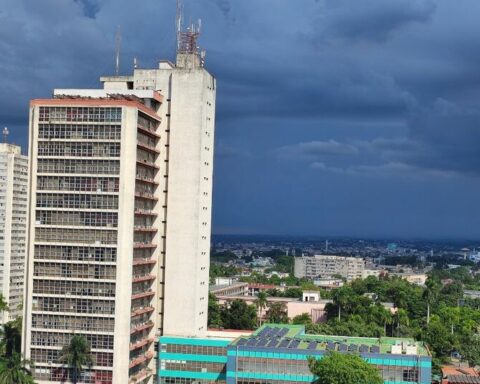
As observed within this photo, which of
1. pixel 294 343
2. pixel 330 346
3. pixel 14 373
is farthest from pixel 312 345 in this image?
pixel 14 373

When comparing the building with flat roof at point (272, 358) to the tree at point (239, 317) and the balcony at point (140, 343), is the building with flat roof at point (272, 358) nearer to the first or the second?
the balcony at point (140, 343)

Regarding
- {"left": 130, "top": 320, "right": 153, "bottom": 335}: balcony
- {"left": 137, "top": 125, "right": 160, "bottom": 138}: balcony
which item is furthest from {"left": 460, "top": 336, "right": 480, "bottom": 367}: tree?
{"left": 137, "top": 125, "right": 160, "bottom": 138}: balcony

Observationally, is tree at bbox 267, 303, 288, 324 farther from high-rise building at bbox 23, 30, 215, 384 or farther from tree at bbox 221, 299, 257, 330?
high-rise building at bbox 23, 30, 215, 384

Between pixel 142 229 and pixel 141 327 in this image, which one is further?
pixel 141 327

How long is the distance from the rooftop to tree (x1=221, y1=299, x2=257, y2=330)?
2480 cm

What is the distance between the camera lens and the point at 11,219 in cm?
10162

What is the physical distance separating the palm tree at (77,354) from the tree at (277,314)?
4842cm

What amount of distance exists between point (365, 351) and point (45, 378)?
1055 inches

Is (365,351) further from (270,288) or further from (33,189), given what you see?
(270,288)

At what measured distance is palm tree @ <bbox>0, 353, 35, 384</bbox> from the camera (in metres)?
56.9

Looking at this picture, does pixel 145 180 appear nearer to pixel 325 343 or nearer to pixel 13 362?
pixel 13 362

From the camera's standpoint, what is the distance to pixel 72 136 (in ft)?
211

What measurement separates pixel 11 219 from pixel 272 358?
52.6m

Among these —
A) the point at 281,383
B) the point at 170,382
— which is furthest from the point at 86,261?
the point at 281,383
